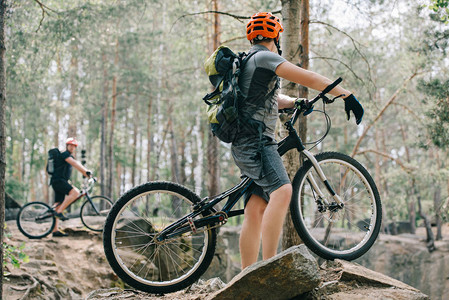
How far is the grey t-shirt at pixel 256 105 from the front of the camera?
112 inches

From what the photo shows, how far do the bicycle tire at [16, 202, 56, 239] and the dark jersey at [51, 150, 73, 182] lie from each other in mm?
933

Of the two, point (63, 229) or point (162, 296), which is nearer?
point (162, 296)

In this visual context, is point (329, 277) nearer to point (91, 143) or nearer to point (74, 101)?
point (74, 101)

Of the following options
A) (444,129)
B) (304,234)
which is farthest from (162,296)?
(444,129)

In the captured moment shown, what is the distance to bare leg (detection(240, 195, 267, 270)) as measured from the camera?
123 inches

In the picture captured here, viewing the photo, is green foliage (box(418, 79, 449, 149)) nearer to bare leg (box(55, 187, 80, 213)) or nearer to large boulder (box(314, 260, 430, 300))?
large boulder (box(314, 260, 430, 300))

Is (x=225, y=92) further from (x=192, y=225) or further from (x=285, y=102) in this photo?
(x=192, y=225)

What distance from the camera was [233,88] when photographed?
2803 mm

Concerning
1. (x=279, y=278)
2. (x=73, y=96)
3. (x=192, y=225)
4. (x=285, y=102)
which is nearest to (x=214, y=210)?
(x=192, y=225)

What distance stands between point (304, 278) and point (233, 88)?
1.41 m

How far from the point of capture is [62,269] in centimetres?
791

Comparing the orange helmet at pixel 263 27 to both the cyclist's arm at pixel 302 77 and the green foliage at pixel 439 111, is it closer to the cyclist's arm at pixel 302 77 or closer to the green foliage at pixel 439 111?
the cyclist's arm at pixel 302 77

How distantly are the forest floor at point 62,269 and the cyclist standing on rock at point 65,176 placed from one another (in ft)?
2.64

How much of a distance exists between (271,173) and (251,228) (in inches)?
20.8
